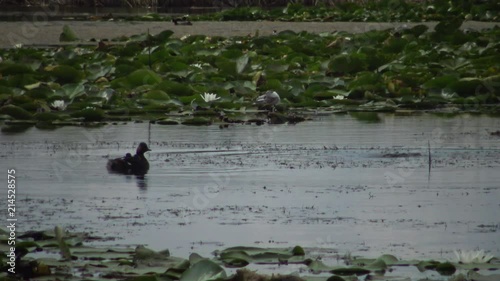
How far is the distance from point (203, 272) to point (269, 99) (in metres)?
6.96

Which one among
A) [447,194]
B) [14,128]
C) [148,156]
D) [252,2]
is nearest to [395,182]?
[447,194]

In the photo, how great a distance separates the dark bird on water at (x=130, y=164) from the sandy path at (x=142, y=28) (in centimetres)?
1105

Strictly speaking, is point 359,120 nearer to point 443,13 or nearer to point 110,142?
point 110,142

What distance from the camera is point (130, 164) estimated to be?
8625mm

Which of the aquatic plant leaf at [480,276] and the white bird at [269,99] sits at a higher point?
the white bird at [269,99]

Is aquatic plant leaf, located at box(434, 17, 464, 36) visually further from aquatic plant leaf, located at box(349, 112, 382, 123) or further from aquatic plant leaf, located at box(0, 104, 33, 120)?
aquatic plant leaf, located at box(0, 104, 33, 120)

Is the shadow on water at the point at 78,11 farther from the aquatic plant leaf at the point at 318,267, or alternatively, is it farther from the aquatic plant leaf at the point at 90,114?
the aquatic plant leaf at the point at 318,267

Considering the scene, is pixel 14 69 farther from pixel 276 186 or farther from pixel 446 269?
pixel 446 269

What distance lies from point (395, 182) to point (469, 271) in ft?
9.44

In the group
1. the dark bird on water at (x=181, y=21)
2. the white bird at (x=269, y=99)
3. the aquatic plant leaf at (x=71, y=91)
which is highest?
the dark bird on water at (x=181, y=21)

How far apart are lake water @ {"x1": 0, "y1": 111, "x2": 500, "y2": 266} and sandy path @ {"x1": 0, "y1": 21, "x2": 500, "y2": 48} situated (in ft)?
31.7

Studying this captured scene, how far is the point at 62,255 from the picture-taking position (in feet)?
18.9

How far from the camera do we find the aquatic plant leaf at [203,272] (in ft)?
16.6

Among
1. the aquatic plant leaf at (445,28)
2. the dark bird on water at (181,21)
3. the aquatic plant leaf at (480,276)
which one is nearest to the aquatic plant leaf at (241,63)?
the aquatic plant leaf at (445,28)
